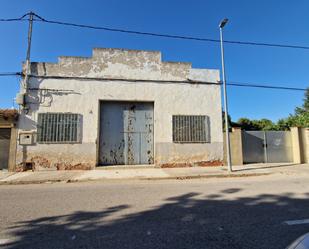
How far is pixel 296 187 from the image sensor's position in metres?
6.55

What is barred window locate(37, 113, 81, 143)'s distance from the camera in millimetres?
10695

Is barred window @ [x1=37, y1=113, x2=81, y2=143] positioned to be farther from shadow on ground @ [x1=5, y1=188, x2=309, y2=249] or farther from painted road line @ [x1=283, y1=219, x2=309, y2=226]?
painted road line @ [x1=283, y1=219, x2=309, y2=226]

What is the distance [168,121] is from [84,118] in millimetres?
5027

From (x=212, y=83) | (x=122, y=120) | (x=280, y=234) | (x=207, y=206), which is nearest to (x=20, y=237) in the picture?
(x=207, y=206)

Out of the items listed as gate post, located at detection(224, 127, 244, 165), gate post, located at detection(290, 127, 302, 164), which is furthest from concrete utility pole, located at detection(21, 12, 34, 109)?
gate post, located at detection(290, 127, 302, 164)

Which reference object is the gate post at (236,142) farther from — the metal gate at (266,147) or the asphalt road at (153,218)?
the asphalt road at (153,218)

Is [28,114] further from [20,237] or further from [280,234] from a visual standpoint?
[280,234]

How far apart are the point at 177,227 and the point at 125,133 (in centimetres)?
861

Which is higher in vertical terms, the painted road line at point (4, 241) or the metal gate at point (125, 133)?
the metal gate at point (125, 133)

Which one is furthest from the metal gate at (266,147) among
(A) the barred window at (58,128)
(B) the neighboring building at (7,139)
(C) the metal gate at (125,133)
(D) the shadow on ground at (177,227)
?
(B) the neighboring building at (7,139)

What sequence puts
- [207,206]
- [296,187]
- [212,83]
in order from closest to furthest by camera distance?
[207,206]
[296,187]
[212,83]

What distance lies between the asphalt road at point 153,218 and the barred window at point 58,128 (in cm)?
485

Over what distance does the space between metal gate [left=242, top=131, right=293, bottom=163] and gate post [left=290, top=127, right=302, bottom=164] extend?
18cm

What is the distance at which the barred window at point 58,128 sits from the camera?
35.1ft
